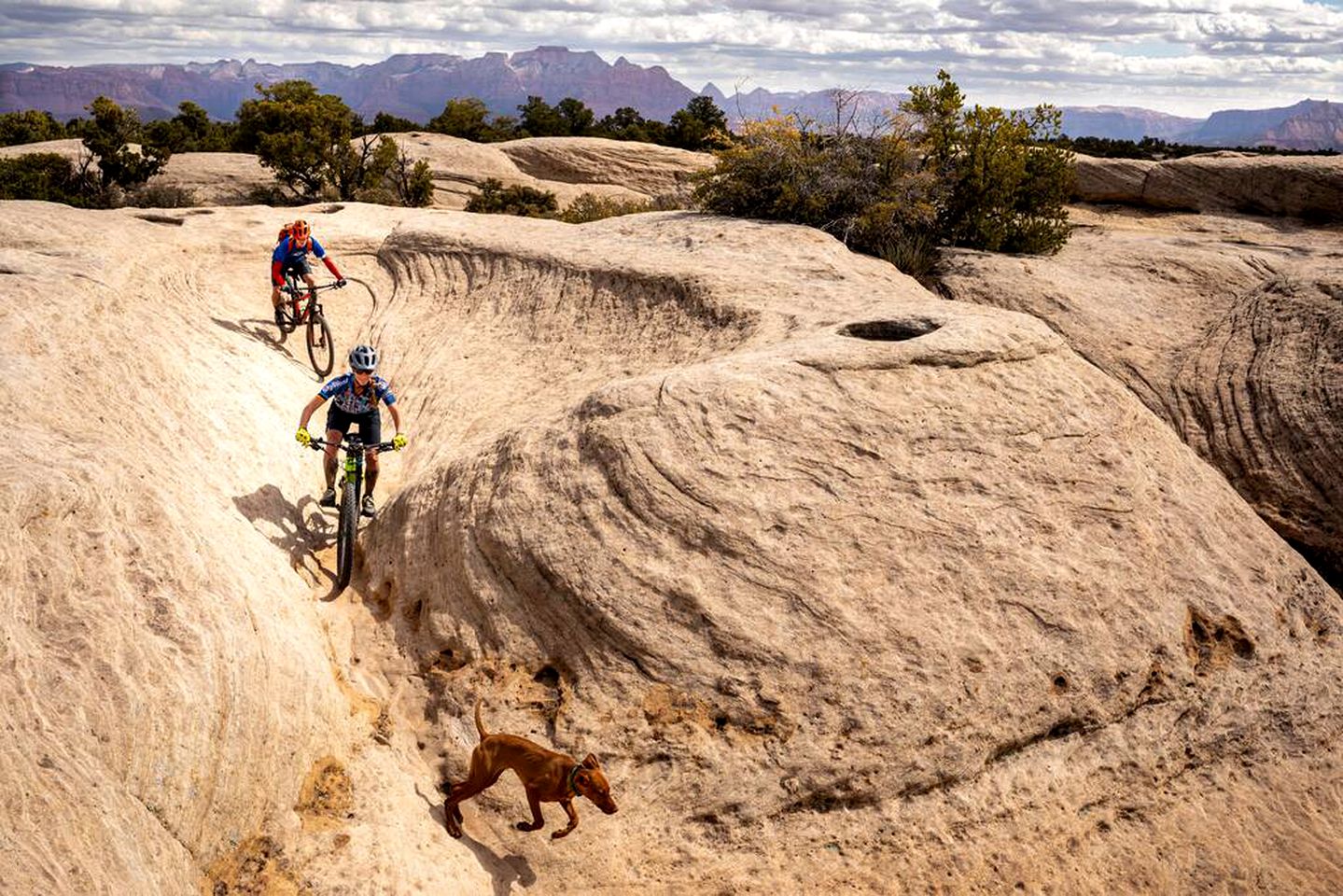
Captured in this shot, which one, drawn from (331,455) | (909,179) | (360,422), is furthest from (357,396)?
(909,179)

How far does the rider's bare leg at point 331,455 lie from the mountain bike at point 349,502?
14cm

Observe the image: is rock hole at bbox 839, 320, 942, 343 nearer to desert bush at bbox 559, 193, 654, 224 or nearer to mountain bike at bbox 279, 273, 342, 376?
mountain bike at bbox 279, 273, 342, 376

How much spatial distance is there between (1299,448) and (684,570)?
348 inches

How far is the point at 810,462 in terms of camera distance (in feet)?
27.9

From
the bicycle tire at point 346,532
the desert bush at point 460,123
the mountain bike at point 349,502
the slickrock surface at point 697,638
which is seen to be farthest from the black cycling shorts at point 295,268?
the desert bush at point 460,123

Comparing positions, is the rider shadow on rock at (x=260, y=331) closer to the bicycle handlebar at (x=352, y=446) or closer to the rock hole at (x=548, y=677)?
the bicycle handlebar at (x=352, y=446)

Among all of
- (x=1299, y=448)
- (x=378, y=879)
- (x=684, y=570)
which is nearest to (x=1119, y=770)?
(x=684, y=570)

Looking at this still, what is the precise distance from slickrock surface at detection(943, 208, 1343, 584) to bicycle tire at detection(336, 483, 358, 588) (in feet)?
33.0

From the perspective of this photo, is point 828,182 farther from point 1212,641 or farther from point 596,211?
point 1212,641

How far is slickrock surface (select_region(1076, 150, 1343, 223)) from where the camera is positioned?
21.3m

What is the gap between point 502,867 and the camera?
22.9 feet

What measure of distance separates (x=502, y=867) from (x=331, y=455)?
4.86m

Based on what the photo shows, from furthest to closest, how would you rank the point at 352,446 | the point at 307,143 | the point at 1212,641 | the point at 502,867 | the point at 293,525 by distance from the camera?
the point at 307,143 < the point at 293,525 < the point at 352,446 < the point at 1212,641 < the point at 502,867

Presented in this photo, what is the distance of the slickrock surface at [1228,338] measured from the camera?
12.2 metres
